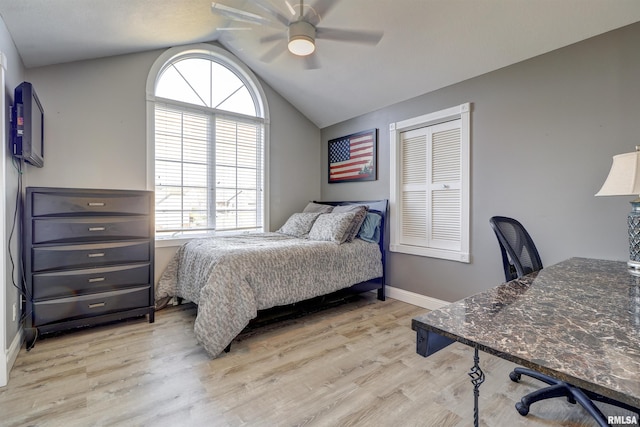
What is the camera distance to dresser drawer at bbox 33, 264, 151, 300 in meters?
2.35

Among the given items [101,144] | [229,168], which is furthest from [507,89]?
[101,144]

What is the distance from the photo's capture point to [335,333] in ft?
8.58

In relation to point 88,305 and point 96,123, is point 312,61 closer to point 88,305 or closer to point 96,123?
point 96,123

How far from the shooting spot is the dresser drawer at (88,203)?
7.70ft

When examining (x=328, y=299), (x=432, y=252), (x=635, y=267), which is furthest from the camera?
(x=432, y=252)

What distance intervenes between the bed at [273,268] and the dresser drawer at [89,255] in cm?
44

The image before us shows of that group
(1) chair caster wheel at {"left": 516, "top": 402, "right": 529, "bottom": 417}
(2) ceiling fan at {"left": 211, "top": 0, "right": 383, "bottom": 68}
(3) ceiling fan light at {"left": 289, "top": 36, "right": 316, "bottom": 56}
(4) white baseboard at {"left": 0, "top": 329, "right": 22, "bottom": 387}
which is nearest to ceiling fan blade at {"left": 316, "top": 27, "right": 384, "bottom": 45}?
(2) ceiling fan at {"left": 211, "top": 0, "right": 383, "bottom": 68}

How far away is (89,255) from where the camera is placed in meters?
2.53

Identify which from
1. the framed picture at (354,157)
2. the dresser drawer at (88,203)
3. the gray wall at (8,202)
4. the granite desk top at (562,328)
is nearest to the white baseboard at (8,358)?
the gray wall at (8,202)

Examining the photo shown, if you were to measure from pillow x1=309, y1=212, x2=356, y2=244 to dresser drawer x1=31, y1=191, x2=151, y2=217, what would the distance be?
5.53 feet

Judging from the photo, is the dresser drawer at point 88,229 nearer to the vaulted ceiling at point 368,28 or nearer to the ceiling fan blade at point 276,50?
the vaulted ceiling at point 368,28

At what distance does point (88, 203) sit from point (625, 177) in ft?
11.9

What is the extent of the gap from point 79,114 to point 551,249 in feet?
14.3

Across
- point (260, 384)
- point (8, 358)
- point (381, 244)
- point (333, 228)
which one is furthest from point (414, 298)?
point (8, 358)
